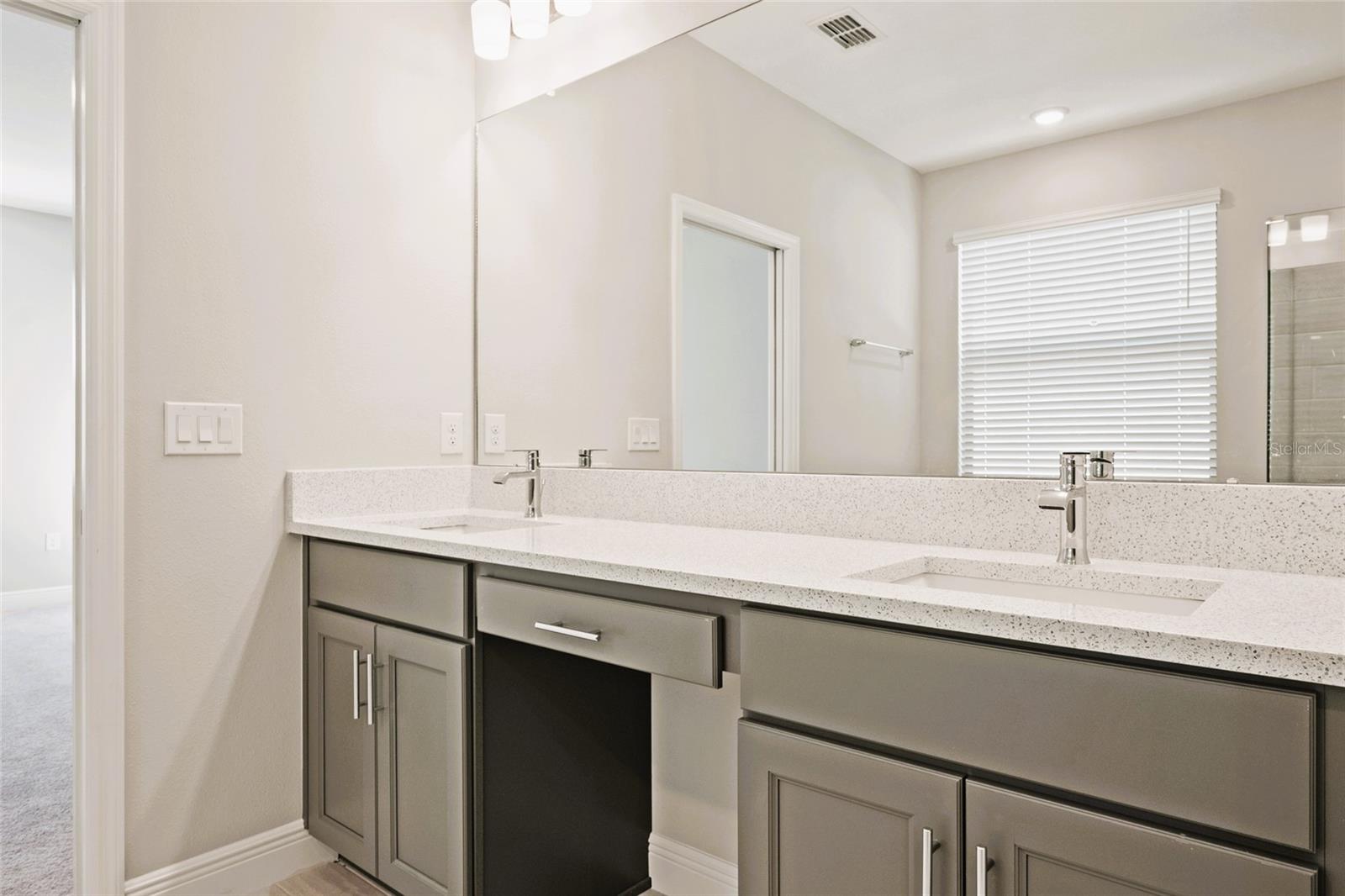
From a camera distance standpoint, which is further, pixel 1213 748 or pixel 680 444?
pixel 680 444

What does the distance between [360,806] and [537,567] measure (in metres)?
0.86

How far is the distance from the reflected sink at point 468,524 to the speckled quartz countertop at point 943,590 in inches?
7.2

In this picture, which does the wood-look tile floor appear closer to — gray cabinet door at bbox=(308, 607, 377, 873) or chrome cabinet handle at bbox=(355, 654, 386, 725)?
gray cabinet door at bbox=(308, 607, 377, 873)

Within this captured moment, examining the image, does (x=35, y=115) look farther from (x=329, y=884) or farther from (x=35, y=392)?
(x=329, y=884)

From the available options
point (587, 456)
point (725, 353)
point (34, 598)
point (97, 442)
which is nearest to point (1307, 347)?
point (725, 353)

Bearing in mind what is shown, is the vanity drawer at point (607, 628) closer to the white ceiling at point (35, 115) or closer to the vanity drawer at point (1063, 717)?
the vanity drawer at point (1063, 717)

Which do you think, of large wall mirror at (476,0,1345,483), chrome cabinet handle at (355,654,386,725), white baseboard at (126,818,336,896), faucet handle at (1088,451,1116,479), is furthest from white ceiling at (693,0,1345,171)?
white baseboard at (126,818,336,896)

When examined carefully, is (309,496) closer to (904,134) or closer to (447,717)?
(447,717)

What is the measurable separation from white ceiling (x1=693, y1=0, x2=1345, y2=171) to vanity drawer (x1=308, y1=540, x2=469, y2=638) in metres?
1.21

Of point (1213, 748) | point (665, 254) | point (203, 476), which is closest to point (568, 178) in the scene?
point (665, 254)

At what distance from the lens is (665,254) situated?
203 centimetres

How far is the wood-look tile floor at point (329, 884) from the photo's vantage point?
1.92 metres

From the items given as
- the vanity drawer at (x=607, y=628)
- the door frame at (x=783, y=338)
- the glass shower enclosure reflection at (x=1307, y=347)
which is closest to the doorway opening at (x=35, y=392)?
the vanity drawer at (x=607, y=628)

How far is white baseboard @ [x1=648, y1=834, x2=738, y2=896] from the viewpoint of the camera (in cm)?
185
